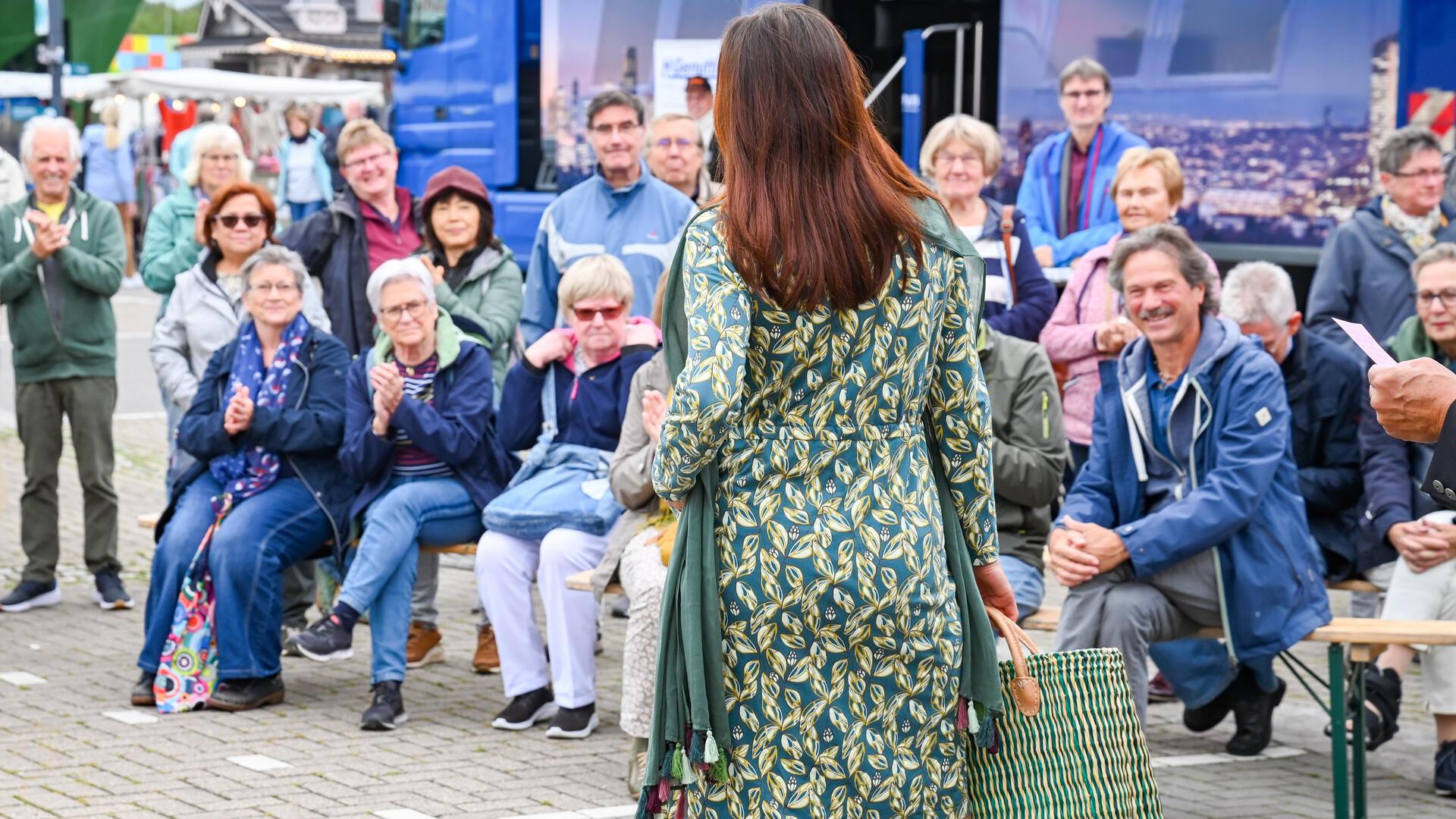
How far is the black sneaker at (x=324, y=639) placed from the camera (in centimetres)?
646

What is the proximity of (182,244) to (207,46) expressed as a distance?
51.5m

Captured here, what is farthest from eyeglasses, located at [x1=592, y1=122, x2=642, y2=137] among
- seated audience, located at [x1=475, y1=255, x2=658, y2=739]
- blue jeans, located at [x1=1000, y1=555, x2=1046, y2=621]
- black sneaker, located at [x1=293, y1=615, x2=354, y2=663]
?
blue jeans, located at [x1=1000, y1=555, x2=1046, y2=621]

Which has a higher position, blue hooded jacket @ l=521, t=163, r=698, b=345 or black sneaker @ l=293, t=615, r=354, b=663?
blue hooded jacket @ l=521, t=163, r=698, b=345

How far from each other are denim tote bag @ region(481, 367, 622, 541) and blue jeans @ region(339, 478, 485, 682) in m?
0.19

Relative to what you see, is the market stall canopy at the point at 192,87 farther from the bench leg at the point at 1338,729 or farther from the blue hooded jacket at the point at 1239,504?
the bench leg at the point at 1338,729

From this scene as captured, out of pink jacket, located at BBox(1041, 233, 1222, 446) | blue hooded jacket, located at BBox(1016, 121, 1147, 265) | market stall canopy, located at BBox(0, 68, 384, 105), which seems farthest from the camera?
market stall canopy, located at BBox(0, 68, 384, 105)

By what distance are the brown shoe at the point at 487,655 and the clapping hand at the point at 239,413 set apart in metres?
1.19

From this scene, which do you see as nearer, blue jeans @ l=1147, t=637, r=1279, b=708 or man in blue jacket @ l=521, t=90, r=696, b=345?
blue jeans @ l=1147, t=637, r=1279, b=708

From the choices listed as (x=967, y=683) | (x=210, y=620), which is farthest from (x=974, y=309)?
(x=210, y=620)

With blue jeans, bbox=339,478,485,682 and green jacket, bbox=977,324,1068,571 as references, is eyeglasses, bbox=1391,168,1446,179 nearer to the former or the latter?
green jacket, bbox=977,324,1068,571

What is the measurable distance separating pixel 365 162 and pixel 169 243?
1.19 metres

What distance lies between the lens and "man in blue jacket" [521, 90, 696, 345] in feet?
24.6

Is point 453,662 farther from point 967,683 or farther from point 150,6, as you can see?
point 150,6

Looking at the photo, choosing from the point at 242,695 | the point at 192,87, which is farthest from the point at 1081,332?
the point at 192,87
